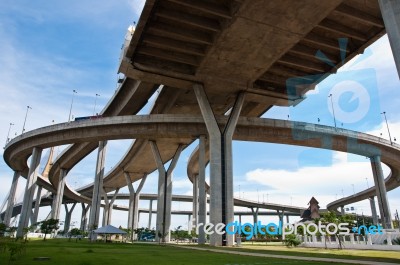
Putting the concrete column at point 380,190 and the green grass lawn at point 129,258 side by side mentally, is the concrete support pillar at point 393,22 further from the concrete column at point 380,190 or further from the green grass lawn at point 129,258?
the concrete column at point 380,190

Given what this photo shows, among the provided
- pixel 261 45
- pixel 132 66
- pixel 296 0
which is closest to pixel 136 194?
pixel 132 66

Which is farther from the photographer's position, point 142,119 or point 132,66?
point 142,119

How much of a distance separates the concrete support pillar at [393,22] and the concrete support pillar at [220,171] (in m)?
24.0

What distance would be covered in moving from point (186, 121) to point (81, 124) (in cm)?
1459

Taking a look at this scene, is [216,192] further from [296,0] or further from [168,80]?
[296,0]

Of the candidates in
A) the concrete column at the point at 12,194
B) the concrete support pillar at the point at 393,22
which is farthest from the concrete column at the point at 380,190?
the concrete column at the point at 12,194

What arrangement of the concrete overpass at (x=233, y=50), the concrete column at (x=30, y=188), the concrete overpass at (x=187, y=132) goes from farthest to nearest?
the concrete column at (x=30, y=188) < the concrete overpass at (x=187, y=132) < the concrete overpass at (x=233, y=50)

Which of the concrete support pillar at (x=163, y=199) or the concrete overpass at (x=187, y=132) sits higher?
the concrete overpass at (x=187, y=132)

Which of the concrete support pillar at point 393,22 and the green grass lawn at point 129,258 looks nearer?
the green grass lawn at point 129,258

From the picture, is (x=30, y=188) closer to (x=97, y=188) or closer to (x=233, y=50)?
(x=97, y=188)

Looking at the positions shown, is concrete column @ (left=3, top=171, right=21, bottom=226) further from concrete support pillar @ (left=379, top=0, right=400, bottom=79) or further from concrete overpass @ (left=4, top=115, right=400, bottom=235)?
concrete support pillar @ (left=379, top=0, right=400, bottom=79)

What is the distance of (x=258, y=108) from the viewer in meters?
52.0

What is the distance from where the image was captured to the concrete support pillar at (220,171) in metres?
34.6

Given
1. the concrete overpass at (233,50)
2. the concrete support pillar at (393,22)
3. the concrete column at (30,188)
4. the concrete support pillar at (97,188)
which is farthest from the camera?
the concrete support pillar at (97,188)
